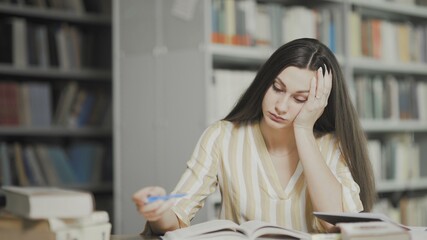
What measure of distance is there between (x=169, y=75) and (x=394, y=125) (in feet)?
5.11

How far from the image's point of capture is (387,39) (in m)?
4.17

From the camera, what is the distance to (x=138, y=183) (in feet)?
11.4

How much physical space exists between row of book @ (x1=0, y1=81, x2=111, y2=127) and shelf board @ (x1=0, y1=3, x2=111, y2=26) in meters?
0.38

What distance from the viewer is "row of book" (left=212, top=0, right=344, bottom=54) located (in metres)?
3.24

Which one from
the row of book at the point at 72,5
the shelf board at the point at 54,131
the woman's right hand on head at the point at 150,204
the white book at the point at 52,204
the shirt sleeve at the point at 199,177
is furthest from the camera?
the row of book at the point at 72,5

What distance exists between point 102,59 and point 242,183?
94.8 inches

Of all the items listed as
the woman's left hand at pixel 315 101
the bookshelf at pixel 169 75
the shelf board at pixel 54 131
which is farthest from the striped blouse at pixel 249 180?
the shelf board at pixel 54 131

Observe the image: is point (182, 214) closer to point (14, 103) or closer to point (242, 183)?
point (242, 183)

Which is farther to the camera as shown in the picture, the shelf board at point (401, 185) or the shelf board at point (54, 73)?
the shelf board at point (401, 185)

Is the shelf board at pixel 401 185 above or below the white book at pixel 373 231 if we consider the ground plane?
below

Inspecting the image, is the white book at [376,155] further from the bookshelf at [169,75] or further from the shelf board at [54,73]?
the shelf board at [54,73]

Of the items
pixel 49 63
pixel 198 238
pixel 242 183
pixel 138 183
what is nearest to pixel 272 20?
pixel 138 183

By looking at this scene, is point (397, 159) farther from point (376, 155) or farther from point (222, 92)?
point (222, 92)

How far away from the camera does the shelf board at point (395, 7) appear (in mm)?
3968
